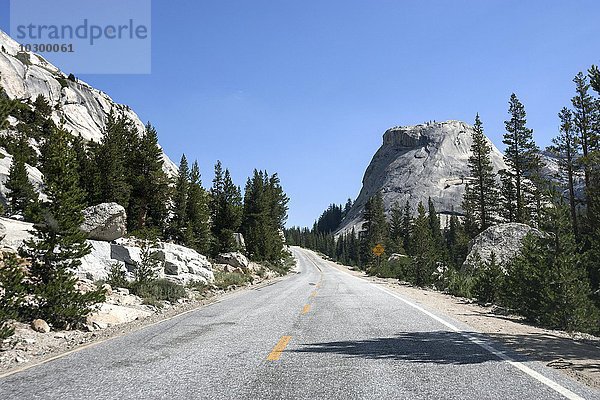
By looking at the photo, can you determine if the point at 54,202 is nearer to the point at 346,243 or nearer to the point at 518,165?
the point at 518,165

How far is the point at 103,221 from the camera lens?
2183 centimetres

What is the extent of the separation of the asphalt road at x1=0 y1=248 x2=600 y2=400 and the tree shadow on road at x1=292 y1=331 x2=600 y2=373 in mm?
20

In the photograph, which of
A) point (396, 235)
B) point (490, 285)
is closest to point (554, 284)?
point (490, 285)

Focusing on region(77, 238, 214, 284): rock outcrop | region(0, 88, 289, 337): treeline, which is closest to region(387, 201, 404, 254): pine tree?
region(0, 88, 289, 337): treeline

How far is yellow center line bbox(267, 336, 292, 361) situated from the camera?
6.94 metres

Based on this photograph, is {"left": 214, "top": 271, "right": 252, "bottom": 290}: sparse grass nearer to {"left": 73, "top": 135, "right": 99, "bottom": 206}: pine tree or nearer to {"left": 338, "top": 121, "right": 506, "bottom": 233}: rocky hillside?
{"left": 73, "top": 135, "right": 99, "bottom": 206}: pine tree

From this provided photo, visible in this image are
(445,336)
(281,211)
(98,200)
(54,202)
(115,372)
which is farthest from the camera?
(281,211)

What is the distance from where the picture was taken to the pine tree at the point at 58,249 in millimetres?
11664

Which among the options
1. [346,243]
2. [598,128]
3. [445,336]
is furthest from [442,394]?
[346,243]

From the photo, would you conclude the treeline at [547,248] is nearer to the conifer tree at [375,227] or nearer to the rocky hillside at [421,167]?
the conifer tree at [375,227]

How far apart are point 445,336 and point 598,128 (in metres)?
32.9

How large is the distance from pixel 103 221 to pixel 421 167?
493 ft

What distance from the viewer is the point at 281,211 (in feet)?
277

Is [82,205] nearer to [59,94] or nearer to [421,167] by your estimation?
[59,94]
